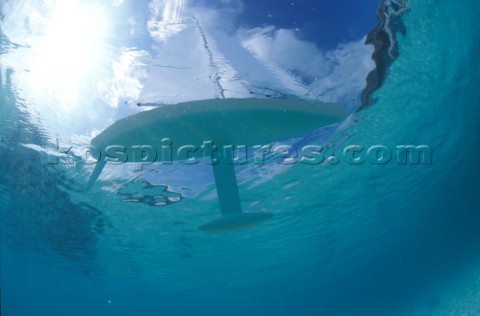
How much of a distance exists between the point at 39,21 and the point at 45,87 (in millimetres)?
1865

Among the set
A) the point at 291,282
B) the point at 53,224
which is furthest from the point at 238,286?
the point at 53,224

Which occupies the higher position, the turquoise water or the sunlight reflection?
the sunlight reflection

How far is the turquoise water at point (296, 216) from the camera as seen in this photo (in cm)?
935

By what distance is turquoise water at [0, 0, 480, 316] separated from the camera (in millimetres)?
9352

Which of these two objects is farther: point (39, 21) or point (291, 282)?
point (291, 282)

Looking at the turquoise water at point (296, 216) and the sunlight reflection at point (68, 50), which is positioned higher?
the sunlight reflection at point (68, 50)

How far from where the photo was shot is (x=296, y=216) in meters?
17.7

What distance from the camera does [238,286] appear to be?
33.5 m

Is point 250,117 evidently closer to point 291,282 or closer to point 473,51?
point 473,51

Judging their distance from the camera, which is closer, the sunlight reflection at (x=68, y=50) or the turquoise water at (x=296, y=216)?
the sunlight reflection at (x=68, y=50)

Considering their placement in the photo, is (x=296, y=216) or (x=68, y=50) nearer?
(x=68, y=50)

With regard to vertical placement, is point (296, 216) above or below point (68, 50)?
below

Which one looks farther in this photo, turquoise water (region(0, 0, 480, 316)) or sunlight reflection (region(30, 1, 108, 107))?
turquoise water (region(0, 0, 480, 316))

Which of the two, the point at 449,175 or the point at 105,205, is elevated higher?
the point at 105,205
